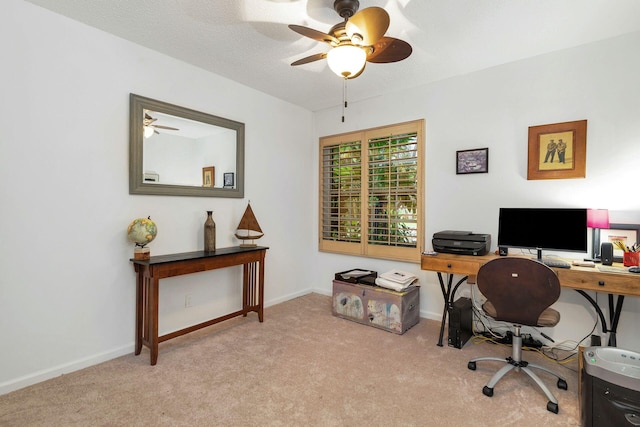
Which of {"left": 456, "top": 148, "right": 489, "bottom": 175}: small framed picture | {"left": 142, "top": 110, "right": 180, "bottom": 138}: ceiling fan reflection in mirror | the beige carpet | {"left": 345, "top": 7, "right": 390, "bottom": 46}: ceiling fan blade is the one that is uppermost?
{"left": 345, "top": 7, "right": 390, "bottom": 46}: ceiling fan blade

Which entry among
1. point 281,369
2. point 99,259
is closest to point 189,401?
point 281,369

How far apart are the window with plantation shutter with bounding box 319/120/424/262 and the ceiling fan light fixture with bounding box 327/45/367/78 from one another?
1792 millimetres

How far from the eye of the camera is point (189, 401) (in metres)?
1.94

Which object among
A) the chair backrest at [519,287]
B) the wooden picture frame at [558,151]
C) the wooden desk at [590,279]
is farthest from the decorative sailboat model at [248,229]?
the wooden picture frame at [558,151]

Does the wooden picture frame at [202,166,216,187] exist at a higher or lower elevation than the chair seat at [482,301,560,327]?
higher

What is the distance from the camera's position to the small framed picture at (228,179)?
328 cm

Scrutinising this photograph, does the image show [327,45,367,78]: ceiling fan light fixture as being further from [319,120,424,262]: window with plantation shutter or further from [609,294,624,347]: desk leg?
[609,294,624,347]: desk leg

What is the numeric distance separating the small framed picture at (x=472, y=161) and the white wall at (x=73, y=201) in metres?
2.59

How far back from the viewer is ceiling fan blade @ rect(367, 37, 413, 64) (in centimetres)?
192

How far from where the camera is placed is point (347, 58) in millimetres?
1847

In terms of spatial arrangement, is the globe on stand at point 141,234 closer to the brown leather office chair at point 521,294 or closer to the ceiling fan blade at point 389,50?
the ceiling fan blade at point 389,50

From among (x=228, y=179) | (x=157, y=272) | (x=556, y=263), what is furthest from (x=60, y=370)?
(x=556, y=263)

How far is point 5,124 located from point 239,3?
1.73 m

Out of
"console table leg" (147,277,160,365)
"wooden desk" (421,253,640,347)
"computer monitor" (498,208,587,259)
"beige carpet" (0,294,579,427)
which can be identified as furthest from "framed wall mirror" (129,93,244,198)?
"computer monitor" (498,208,587,259)
